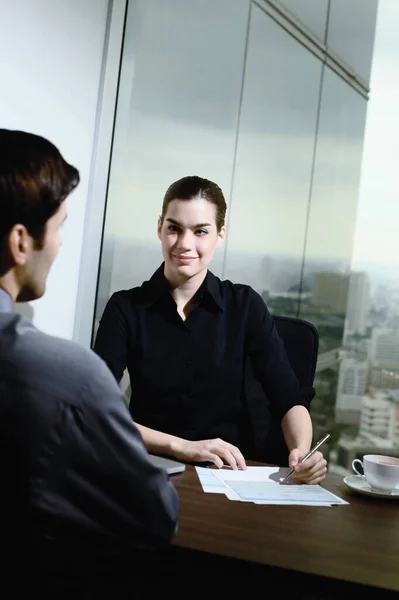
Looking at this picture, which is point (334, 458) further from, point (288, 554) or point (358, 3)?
point (358, 3)

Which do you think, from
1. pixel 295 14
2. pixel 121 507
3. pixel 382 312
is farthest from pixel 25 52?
pixel 121 507

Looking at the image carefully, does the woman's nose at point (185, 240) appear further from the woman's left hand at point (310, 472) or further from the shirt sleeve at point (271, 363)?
the woman's left hand at point (310, 472)

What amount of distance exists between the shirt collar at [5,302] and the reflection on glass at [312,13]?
6.64 ft

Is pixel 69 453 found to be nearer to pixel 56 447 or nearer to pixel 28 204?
pixel 56 447

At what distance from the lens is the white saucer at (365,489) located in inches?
54.8

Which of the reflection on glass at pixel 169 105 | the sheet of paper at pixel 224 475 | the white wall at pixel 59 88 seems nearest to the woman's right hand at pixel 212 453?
the sheet of paper at pixel 224 475

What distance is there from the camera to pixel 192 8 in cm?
256

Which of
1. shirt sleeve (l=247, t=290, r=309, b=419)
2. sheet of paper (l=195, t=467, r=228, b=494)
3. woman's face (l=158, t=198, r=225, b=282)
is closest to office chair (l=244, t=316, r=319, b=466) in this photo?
shirt sleeve (l=247, t=290, r=309, b=419)

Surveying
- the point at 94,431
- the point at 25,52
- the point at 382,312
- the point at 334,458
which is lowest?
the point at 334,458

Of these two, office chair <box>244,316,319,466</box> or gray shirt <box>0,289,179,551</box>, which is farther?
office chair <box>244,316,319,466</box>

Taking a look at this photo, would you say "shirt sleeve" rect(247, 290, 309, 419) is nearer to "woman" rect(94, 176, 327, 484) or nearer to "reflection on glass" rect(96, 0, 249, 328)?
"woman" rect(94, 176, 327, 484)

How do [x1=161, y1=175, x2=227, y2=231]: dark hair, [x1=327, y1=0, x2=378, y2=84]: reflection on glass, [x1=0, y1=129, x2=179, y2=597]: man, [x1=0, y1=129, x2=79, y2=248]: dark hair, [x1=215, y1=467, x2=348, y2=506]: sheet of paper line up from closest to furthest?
1. [x1=0, y1=129, x2=179, y2=597]: man
2. [x1=0, y1=129, x2=79, y2=248]: dark hair
3. [x1=215, y1=467, x2=348, y2=506]: sheet of paper
4. [x1=161, y1=175, x2=227, y2=231]: dark hair
5. [x1=327, y1=0, x2=378, y2=84]: reflection on glass

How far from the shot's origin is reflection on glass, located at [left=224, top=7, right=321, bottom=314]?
2.58m

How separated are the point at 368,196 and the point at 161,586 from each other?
5.36 feet
